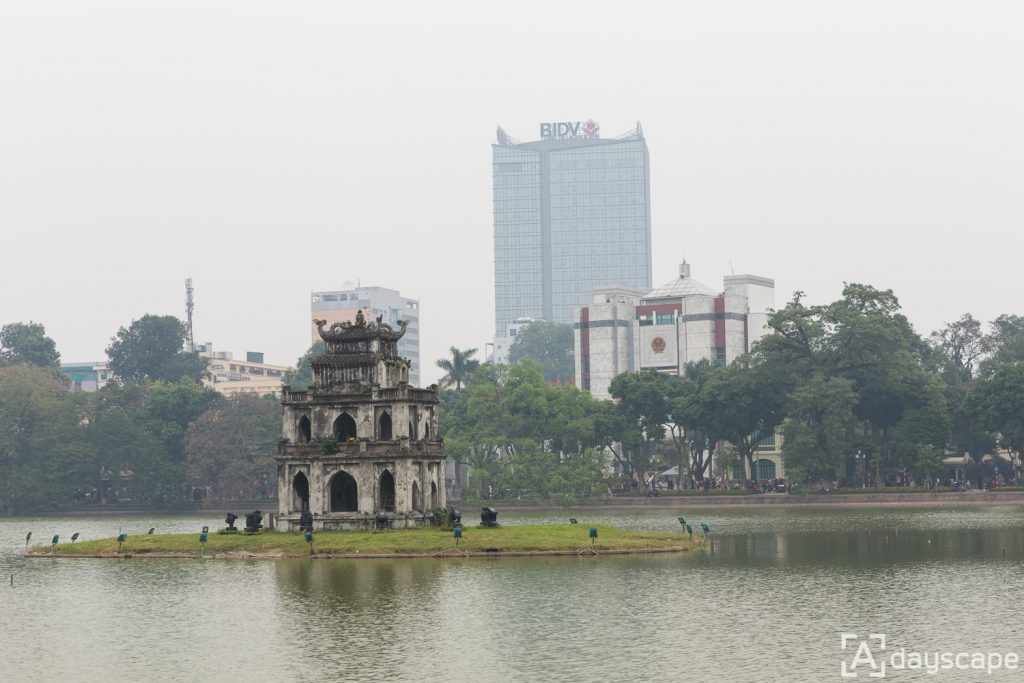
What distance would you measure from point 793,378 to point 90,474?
8653 centimetres

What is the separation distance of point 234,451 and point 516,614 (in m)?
127

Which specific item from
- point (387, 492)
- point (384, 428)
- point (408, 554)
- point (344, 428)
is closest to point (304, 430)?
point (344, 428)

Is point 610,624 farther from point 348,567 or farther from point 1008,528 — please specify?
point 1008,528

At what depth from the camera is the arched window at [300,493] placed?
326ft

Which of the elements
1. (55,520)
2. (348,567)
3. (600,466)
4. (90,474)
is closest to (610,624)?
(348,567)

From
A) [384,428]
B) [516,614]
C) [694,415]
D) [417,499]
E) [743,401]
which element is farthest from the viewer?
[694,415]

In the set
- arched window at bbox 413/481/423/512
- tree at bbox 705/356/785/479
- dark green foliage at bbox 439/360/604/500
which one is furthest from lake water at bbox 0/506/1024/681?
tree at bbox 705/356/785/479

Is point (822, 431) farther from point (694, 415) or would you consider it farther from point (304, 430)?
point (304, 430)

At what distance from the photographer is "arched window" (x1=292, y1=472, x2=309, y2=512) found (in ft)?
326

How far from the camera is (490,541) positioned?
87.9 metres

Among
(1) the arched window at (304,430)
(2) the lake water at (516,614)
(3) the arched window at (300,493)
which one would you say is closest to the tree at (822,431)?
(2) the lake water at (516,614)

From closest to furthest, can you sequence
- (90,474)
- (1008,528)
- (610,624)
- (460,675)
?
(460,675) → (610,624) → (1008,528) → (90,474)

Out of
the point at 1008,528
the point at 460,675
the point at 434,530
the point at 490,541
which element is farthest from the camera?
the point at 1008,528

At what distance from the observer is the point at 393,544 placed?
8825 centimetres
